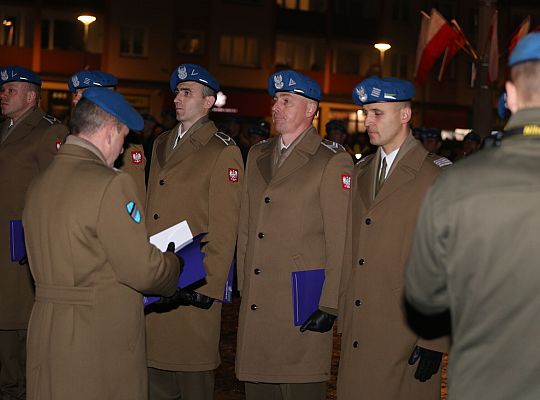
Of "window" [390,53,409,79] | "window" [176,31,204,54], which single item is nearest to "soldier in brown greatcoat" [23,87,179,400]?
"window" [176,31,204,54]

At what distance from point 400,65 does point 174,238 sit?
47.3 meters

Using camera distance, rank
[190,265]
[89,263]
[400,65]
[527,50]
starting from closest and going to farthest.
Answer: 1. [527,50]
2. [89,263]
3. [190,265]
4. [400,65]

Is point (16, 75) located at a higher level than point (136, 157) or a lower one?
higher

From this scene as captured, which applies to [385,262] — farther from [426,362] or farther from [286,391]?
[286,391]

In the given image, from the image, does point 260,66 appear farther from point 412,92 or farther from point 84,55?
point 412,92

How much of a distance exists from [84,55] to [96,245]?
3946cm

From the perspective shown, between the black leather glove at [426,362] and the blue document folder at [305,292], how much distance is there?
0.83m

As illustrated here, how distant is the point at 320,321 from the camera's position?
6316 mm

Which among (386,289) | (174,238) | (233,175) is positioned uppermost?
(233,175)

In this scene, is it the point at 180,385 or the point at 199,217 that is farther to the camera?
the point at 180,385

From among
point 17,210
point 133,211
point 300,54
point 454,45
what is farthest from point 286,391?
point 300,54

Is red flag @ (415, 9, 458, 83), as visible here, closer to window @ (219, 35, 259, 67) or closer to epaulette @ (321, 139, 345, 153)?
epaulette @ (321, 139, 345, 153)

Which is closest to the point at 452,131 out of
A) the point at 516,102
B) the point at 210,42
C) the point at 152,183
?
the point at 210,42

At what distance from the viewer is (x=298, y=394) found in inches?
260
